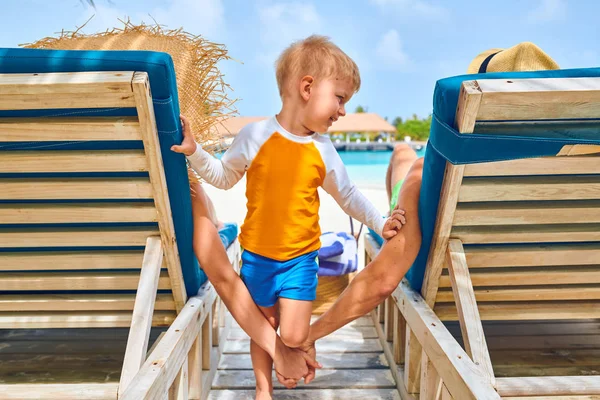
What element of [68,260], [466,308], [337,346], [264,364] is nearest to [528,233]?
[466,308]

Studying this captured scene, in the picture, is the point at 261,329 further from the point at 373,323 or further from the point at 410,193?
the point at 373,323

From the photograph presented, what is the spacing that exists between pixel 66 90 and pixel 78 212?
460 mm

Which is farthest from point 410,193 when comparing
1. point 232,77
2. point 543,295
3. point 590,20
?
point 590,20

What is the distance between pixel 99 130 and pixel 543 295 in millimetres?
1664

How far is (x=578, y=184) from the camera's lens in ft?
4.80

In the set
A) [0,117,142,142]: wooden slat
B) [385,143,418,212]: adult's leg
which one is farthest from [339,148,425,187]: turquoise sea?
[0,117,142,142]: wooden slat

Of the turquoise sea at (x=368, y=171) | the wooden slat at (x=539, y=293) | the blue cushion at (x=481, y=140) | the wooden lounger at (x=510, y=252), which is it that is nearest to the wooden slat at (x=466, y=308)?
the wooden lounger at (x=510, y=252)

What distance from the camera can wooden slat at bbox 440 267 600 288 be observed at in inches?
66.9

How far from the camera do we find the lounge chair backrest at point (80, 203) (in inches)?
48.9

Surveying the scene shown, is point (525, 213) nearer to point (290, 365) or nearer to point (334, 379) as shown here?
point (290, 365)

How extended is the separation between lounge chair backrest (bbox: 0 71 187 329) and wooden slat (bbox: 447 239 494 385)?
3.14 ft

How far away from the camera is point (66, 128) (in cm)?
131

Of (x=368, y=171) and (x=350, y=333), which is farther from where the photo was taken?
(x=368, y=171)

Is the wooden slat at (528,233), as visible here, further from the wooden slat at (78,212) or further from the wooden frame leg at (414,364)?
the wooden slat at (78,212)
